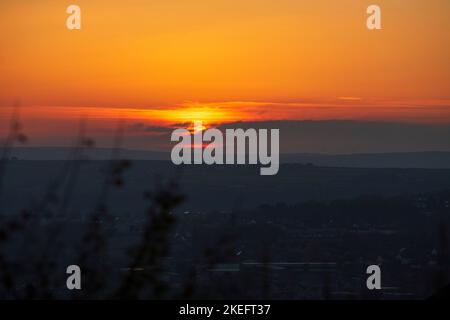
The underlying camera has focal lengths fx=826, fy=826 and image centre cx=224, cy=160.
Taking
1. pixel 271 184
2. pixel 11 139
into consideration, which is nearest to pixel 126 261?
pixel 11 139

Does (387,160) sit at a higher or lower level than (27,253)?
higher

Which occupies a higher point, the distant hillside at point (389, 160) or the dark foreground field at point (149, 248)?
the distant hillside at point (389, 160)

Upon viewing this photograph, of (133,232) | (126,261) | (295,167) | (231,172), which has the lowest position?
(126,261)

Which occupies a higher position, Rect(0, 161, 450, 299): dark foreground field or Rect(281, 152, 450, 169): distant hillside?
Rect(281, 152, 450, 169): distant hillside

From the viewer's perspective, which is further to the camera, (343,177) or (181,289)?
(343,177)

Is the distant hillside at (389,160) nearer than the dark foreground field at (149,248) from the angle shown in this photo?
No

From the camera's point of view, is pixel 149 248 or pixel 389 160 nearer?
pixel 149 248

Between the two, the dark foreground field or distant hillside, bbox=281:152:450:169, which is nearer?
the dark foreground field
